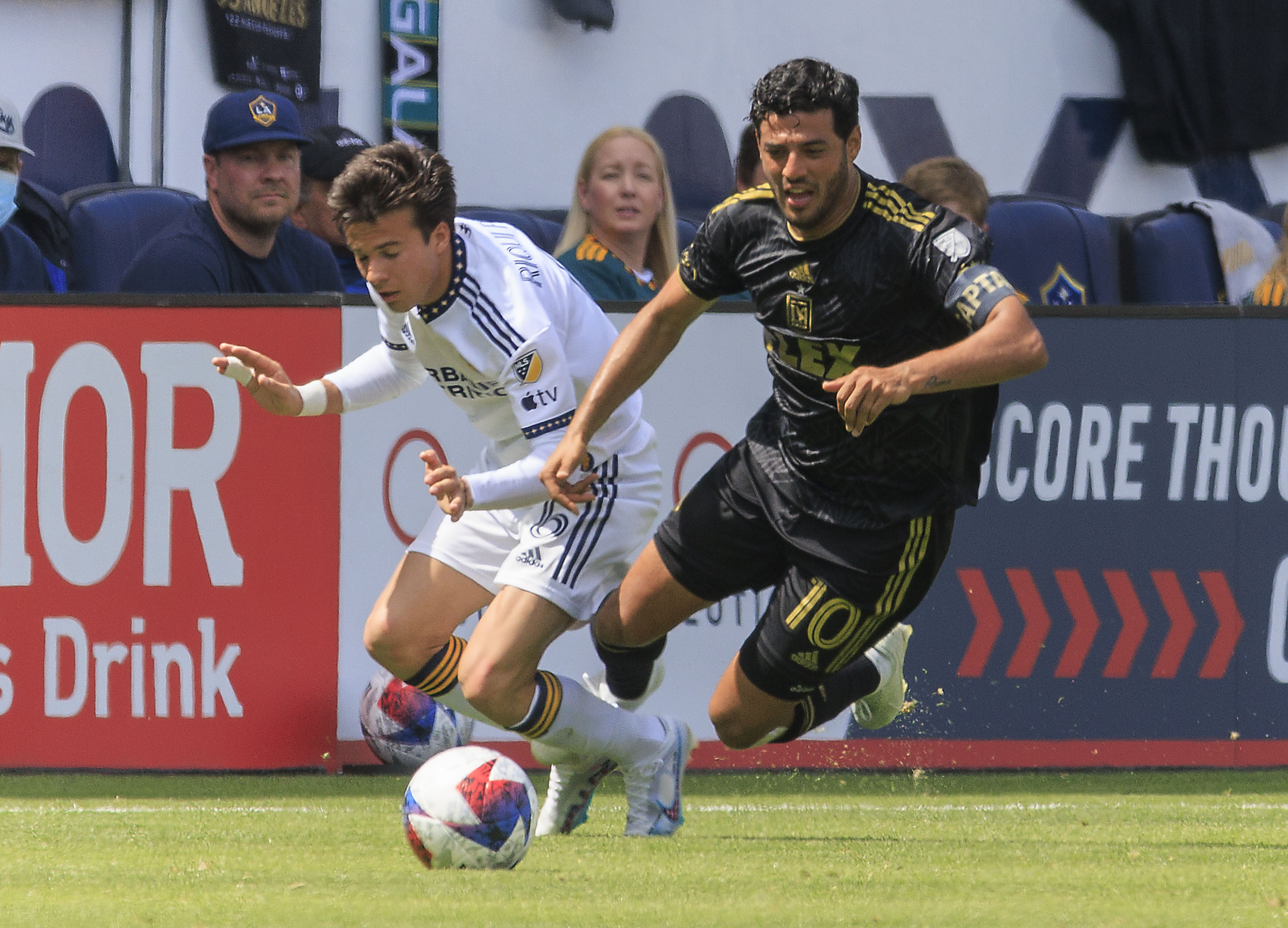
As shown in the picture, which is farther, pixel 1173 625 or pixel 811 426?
pixel 1173 625

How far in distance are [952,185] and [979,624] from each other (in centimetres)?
171

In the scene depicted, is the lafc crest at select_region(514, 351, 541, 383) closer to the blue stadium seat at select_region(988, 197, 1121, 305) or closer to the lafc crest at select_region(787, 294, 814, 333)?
the lafc crest at select_region(787, 294, 814, 333)

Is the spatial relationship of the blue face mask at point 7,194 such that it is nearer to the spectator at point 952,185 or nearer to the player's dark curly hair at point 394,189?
the player's dark curly hair at point 394,189

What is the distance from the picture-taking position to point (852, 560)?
4.84 metres

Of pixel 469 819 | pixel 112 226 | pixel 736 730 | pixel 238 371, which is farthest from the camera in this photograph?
pixel 112 226

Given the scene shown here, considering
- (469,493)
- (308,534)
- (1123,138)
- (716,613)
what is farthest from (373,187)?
(1123,138)

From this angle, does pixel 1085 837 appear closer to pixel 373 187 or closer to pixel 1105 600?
pixel 1105 600

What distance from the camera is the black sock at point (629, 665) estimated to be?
5352 millimetres

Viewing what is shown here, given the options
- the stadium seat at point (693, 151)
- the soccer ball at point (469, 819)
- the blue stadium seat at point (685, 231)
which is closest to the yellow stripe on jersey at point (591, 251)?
the blue stadium seat at point (685, 231)

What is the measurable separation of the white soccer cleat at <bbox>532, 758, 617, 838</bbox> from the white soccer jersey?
933 mm

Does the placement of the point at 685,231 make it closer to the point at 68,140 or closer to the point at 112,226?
the point at 112,226

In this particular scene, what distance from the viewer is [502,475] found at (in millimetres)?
4898

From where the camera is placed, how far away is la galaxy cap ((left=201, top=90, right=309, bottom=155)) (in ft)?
24.1

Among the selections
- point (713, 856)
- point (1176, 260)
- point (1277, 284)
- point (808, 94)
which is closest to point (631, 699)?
point (713, 856)
